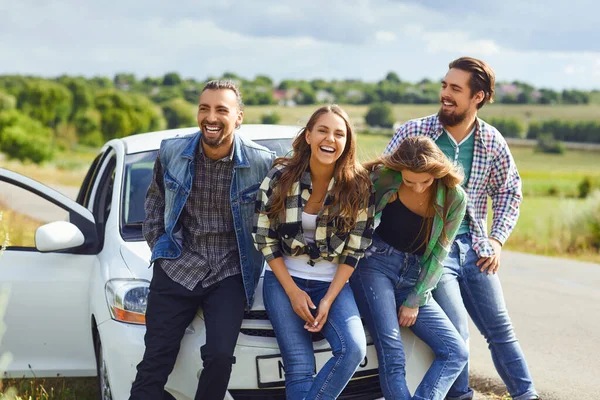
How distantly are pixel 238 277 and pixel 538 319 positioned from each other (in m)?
4.81

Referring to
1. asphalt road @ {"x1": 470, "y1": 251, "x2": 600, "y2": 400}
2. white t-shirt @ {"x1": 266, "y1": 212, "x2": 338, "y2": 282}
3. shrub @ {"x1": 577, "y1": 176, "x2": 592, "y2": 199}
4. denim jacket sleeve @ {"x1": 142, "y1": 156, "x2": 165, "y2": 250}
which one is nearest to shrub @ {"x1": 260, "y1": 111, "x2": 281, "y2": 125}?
denim jacket sleeve @ {"x1": 142, "y1": 156, "x2": 165, "y2": 250}

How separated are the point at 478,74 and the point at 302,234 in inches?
56.2

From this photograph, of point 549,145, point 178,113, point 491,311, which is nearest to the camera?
point 491,311

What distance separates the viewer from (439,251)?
13.5 ft

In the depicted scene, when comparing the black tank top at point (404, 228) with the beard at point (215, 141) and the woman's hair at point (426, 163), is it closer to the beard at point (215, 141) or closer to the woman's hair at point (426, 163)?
the woman's hair at point (426, 163)

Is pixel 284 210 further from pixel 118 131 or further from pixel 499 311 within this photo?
pixel 118 131

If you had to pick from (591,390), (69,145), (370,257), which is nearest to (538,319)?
(591,390)

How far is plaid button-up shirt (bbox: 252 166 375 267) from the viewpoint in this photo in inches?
157

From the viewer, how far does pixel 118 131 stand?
115 metres

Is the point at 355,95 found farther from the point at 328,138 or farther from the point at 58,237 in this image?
the point at 328,138

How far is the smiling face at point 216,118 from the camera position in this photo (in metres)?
4.10

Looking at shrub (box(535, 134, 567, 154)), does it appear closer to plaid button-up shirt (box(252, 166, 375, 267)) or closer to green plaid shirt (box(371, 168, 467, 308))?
green plaid shirt (box(371, 168, 467, 308))

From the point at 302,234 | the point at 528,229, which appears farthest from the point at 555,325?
the point at 528,229

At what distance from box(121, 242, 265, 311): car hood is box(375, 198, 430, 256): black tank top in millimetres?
750
